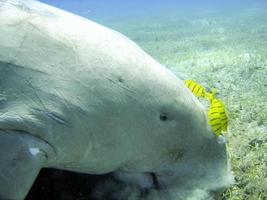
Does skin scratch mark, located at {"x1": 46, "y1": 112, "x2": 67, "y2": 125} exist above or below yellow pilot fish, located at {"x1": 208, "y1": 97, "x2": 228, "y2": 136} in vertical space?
above

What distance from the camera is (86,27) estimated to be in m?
2.57

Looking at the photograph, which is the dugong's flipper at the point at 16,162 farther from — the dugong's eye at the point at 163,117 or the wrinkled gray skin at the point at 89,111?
the dugong's eye at the point at 163,117

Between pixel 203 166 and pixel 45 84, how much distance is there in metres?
1.69

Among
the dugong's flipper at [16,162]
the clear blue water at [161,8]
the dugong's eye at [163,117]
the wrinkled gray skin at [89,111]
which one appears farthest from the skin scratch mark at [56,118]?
the clear blue water at [161,8]

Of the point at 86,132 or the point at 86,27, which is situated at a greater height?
the point at 86,27

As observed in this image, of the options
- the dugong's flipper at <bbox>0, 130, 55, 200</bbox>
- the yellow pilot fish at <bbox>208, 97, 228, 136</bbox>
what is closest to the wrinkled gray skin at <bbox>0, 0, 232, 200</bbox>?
the dugong's flipper at <bbox>0, 130, 55, 200</bbox>

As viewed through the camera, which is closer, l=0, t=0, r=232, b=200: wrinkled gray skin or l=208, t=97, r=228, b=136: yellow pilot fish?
l=0, t=0, r=232, b=200: wrinkled gray skin

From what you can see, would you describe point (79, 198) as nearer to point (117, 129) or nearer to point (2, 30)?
point (117, 129)

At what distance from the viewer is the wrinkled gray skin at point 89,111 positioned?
6.49 feet

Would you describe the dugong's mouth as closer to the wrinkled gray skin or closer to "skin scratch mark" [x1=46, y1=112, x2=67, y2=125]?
the wrinkled gray skin

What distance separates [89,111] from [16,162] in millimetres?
579

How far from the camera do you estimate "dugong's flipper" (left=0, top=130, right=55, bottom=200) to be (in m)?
1.90

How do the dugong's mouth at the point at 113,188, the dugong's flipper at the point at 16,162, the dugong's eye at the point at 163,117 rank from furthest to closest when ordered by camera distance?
the dugong's mouth at the point at 113,188
the dugong's eye at the point at 163,117
the dugong's flipper at the point at 16,162

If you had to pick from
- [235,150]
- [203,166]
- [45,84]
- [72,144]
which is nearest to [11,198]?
[72,144]
